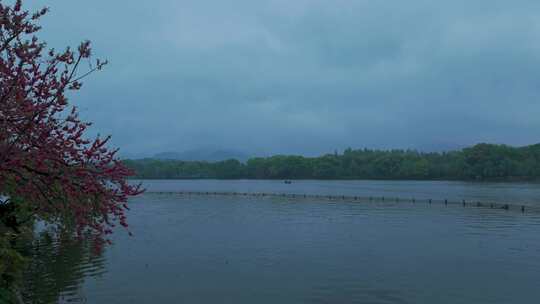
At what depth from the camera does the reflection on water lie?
2684 cm

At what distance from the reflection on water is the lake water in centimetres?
7

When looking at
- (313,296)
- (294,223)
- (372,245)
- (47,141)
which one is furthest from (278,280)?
(294,223)

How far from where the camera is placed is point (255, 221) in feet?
223

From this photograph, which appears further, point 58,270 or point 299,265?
point 299,265

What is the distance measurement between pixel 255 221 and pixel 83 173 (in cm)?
6024

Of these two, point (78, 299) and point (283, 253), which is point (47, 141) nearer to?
point (78, 299)

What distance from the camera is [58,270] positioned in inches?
1300

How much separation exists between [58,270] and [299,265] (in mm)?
18206

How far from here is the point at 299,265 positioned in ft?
119

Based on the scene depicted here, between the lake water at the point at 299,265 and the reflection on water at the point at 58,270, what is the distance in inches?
2.9

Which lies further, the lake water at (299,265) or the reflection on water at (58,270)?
the lake water at (299,265)

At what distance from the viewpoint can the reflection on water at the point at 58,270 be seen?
2684cm

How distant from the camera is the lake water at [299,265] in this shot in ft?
91.8

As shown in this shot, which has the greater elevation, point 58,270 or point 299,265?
point 58,270
